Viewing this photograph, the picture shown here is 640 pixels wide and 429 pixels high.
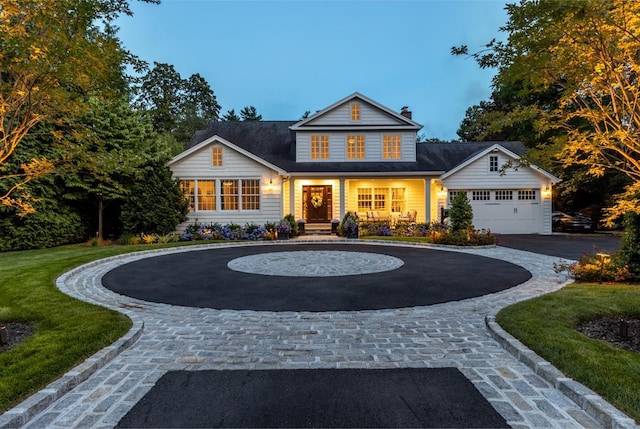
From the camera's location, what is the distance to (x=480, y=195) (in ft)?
61.3

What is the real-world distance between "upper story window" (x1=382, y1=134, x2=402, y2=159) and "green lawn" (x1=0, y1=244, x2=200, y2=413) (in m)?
15.2

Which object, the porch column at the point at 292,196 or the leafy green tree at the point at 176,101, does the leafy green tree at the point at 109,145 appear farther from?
the leafy green tree at the point at 176,101

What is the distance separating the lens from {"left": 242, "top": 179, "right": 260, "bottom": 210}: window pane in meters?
17.7

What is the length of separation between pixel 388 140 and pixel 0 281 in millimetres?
16505

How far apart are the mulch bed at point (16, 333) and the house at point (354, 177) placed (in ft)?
41.7

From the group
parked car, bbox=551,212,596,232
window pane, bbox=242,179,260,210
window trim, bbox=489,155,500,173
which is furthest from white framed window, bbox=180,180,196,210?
parked car, bbox=551,212,596,232

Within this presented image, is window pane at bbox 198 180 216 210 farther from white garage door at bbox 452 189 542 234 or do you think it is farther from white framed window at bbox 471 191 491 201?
white framed window at bbox 471 191 491 201

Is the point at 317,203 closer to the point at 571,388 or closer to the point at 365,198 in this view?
the point at 365,198

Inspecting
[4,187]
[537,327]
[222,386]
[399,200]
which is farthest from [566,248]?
[4,187]

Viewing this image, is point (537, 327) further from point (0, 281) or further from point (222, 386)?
point (0, 281)

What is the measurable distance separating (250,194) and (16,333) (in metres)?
13.4

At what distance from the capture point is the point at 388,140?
18.8 meters

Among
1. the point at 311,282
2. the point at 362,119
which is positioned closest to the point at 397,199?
the point at 362,119

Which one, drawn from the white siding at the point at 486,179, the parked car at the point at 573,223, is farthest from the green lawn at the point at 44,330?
the parked car at the point at 573,223
